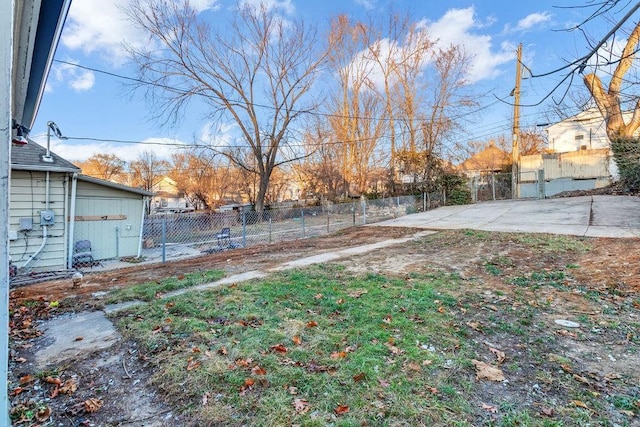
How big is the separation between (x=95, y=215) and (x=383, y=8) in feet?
65.6

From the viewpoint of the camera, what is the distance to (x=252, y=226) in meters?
14.7

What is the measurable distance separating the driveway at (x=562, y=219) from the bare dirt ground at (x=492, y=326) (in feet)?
6.59

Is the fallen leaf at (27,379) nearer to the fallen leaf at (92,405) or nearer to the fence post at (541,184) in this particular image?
the fallen leaf at (92,405)

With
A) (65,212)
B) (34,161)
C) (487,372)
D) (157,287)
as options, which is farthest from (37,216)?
(487,372)

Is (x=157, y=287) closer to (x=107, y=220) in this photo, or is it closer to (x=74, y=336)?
(x=74, y=336)

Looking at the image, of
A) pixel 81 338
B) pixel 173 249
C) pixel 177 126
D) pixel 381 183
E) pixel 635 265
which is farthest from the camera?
pixel 381 183

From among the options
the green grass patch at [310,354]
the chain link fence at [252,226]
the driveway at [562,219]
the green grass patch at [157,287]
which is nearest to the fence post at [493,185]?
the chain link fence at [252,226]

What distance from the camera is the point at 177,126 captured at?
18.4 meters

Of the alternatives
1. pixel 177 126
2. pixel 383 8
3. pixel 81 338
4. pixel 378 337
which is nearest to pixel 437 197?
pixel 383 8

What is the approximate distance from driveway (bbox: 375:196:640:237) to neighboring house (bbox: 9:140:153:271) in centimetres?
1032

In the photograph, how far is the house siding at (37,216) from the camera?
24.9 ft

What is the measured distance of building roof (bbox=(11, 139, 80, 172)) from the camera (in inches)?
292

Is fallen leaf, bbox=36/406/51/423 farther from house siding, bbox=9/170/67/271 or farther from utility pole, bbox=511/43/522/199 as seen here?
utility pole, bbox=511/43/522/199

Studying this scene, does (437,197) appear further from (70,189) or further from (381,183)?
(70,189)
